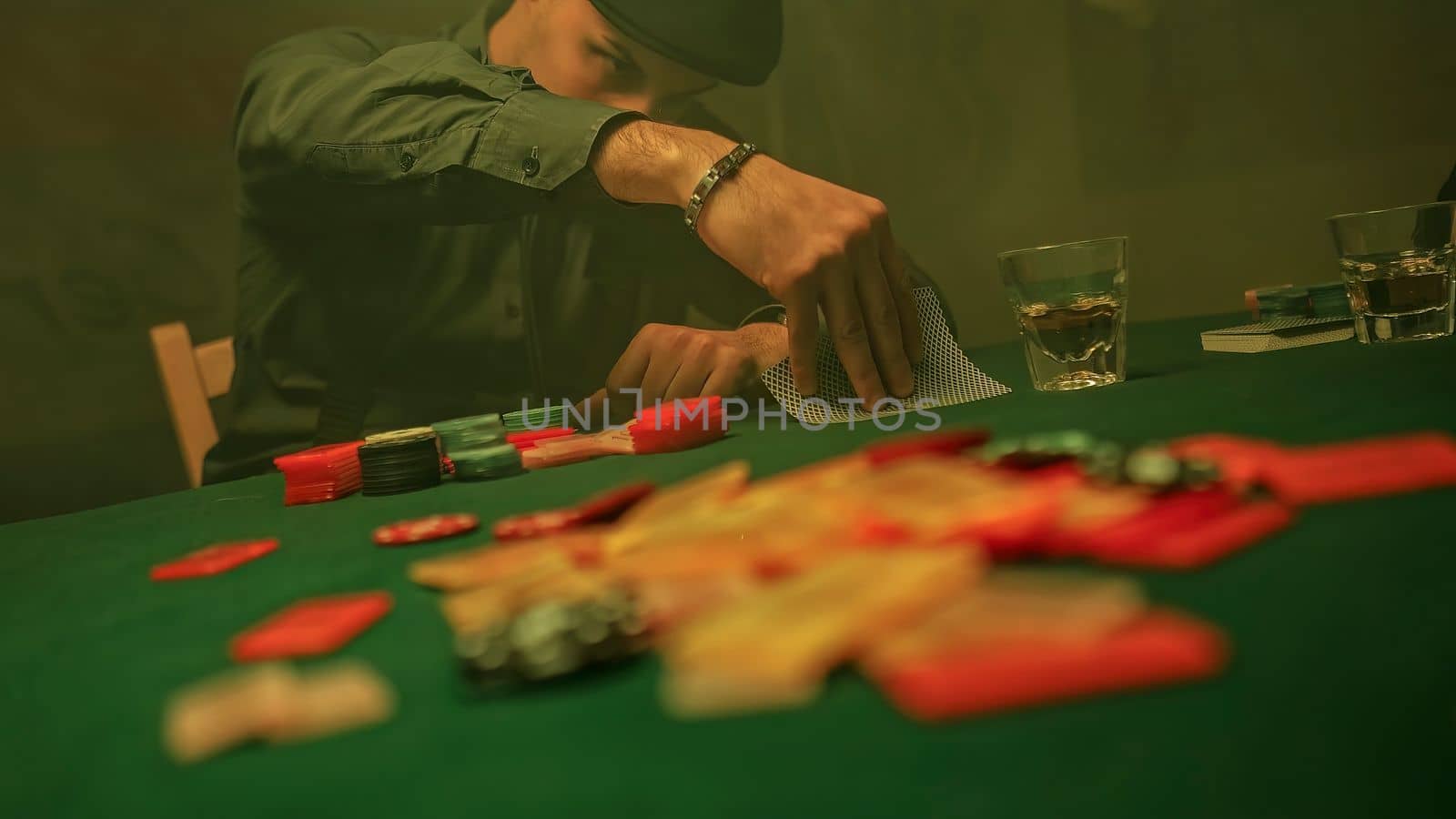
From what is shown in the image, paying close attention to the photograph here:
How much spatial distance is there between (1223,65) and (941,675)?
239 cm

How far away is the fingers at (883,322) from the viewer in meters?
1.23

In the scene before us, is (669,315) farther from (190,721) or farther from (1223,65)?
(190,721)

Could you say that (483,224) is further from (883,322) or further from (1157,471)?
(1157,471)

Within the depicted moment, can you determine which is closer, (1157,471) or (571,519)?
(1157,471)

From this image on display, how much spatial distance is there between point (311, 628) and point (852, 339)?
0.80m

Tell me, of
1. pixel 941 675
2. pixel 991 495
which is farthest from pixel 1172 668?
pixel 991 495

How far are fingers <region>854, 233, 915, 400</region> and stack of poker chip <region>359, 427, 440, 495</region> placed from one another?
1.73 ft

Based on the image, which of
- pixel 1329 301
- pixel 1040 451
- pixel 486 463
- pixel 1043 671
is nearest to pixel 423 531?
pixel 486 463

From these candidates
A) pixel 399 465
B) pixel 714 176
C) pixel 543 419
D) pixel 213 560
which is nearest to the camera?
pixel 213 560

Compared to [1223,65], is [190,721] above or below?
below

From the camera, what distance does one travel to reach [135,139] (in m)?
2.13

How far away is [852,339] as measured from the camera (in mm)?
1236

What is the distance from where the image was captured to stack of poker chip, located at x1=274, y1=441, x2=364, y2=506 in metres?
1.15

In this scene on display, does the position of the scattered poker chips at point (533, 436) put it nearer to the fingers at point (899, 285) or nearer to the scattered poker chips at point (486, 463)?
the scattered poker chips at point (486, 463)
